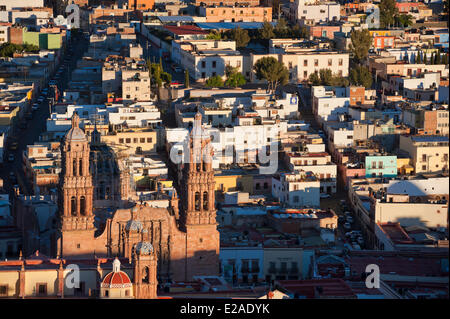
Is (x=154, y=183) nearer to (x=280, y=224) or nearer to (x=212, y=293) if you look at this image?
(x=280, y=224)

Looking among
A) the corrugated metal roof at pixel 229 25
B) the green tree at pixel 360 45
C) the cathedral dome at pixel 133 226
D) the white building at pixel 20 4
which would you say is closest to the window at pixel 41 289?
the cathedral dome at pixel 133 226

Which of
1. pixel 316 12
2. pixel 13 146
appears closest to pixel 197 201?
pixel 13 146

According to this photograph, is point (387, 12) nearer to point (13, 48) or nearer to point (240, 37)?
point (240, 37)

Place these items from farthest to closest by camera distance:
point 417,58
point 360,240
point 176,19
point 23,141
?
1. point 176,19
2. point 417,58
3. point 23,141
4. point 360,240

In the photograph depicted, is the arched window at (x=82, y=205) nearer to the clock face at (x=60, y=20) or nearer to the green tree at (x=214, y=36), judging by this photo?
the green tree at (x=214, y=36)

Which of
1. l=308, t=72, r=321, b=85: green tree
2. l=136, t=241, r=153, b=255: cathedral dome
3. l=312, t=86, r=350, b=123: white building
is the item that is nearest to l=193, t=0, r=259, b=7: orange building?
l=308, t=72, r=321, b=85: green tree

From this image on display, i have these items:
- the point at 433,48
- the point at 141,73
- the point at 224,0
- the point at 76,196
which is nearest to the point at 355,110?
the point at 141,73
